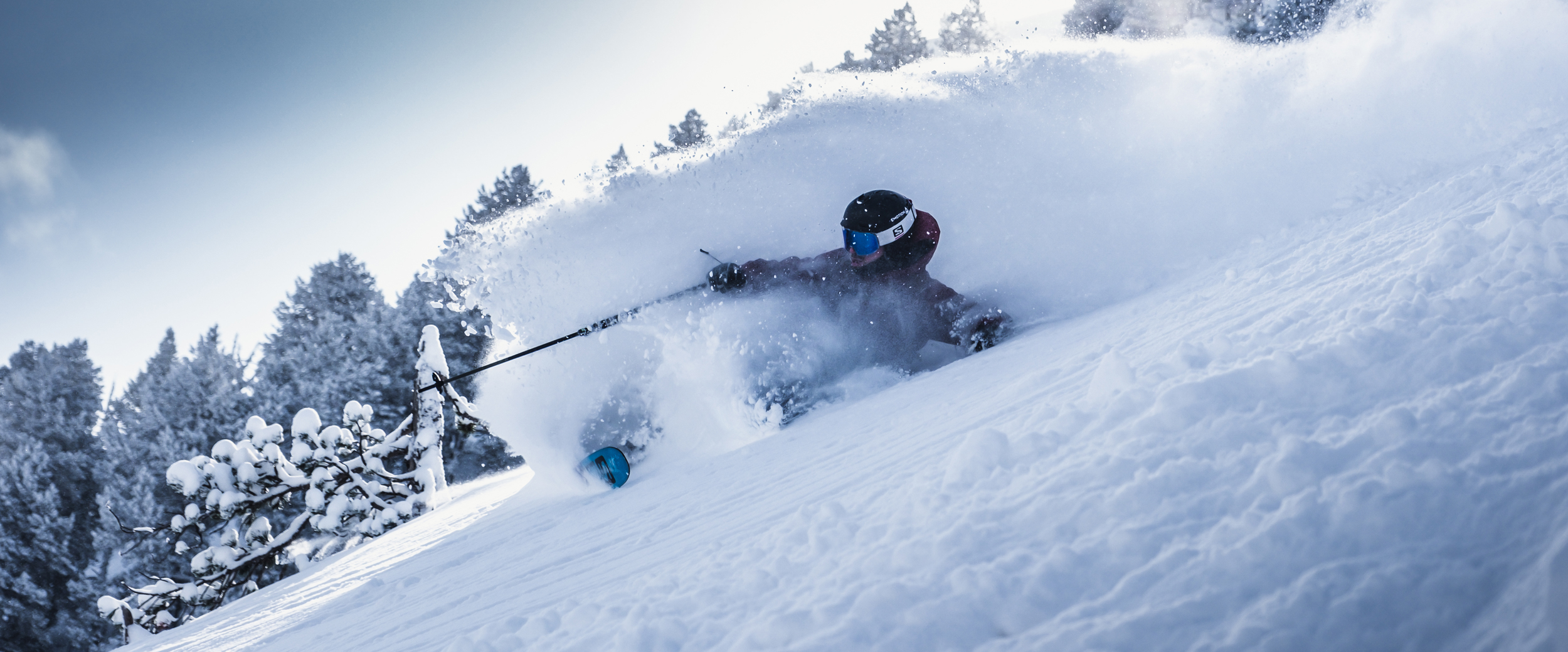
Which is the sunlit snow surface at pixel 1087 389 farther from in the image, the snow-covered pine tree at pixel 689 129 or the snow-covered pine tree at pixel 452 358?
the snow-covered pine tree at pixel 689 129

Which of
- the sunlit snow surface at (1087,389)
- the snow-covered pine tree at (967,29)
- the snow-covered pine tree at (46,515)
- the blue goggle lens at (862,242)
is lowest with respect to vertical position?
the sunlit snow surface at (1087,389)

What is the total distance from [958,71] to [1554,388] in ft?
20.7

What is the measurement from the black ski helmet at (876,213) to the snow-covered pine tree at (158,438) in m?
18.8

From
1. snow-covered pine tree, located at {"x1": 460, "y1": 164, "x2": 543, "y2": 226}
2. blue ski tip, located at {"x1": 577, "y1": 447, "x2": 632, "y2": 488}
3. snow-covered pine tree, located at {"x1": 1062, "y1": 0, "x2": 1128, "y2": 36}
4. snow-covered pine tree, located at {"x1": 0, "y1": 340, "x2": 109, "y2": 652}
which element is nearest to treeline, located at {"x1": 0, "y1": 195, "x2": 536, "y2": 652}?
snow-covered pine tree, located at {"x1": 0, "y1": 340, "x2": 109, "y2": 652}

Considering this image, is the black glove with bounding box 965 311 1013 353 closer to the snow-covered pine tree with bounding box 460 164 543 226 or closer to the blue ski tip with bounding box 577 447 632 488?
the blue ski tip with bounding box 577 447 632 488

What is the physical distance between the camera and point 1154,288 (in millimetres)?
4820

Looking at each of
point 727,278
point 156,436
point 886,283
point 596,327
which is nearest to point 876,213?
point 886,283

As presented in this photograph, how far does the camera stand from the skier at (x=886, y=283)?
502 centimetres

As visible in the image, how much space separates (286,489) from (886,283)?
8.34m

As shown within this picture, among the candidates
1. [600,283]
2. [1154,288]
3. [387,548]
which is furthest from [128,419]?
[1154,288]

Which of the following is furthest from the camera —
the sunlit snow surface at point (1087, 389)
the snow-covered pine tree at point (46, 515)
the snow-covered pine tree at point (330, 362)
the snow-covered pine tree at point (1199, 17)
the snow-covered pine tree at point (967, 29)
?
the snow-covered pine tree at point (967, 29)

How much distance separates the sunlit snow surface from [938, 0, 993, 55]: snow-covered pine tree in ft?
85.6

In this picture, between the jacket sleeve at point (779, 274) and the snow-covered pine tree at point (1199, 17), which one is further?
the snow-covered pine tree at point (1199, 17)

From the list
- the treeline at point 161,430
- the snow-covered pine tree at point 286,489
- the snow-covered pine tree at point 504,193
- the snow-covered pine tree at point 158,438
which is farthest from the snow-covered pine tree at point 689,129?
the snow-covered pine tree at point 286,489
